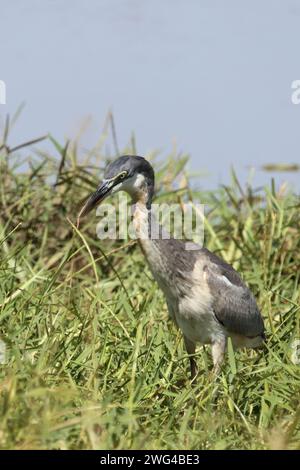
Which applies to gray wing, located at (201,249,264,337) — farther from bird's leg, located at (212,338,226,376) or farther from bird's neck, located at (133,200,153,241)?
bird's neck, located at (133,200,153,241)

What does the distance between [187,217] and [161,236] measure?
3039 mm

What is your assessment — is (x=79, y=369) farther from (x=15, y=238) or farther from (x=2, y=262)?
(x=15, y=238)

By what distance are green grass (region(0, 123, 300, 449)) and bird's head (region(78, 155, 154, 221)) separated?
0.31 m

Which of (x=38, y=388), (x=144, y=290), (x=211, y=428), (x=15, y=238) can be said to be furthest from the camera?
(x=15, y=238)

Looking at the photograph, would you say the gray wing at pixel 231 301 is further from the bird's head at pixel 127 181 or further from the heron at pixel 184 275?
the bird's head at pixel 127 181

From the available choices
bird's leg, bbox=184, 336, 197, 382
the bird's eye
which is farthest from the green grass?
the bird's eye

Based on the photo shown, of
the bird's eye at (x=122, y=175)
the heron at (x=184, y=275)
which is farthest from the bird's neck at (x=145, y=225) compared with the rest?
the bird's eye at (x=122, y=175)

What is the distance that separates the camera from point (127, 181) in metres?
7.39

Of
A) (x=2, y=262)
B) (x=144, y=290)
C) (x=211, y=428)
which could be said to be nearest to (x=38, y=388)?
(x=211, y=428)

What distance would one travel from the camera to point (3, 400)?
5508 mm

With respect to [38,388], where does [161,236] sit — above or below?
above

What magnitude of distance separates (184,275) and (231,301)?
0.43 m

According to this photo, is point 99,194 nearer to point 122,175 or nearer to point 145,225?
point 122,175

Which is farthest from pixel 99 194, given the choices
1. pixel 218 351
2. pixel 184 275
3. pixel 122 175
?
pixel 218 351
